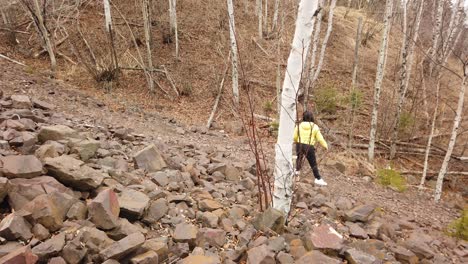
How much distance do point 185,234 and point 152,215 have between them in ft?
1.51

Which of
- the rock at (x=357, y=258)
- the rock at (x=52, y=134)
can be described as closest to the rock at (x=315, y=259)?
the rock at (x=357, y=258)

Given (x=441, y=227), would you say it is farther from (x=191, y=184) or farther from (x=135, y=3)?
(x=135, y=3)

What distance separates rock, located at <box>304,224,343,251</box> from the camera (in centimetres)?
313

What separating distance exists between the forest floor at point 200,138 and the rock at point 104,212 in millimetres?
3564

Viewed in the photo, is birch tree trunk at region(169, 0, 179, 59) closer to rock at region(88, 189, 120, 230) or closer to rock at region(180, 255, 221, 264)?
rock at region(88, 189, 120, 230)

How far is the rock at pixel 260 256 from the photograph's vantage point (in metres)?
2.78

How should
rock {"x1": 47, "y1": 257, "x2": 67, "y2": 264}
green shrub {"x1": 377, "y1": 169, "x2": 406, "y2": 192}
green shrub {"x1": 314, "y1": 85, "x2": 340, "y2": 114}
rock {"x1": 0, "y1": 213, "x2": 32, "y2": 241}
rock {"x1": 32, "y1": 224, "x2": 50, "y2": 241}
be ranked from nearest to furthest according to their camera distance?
rock {"x1": 47, "y1": 257, "x2": 67, "y2": 264} < rock {"x1": 0, "y1": 213, "x2": 32, "y2": 241} < rock {"x1": 32, "y1": 224, "x2": 50, "y2": 241} < green shrub {"x1": 377, "y1": 169, "x2": 406, "y2": 192} < green shrub {"x1": 314, "y1": 85, "x2": 340, "y2": 114}

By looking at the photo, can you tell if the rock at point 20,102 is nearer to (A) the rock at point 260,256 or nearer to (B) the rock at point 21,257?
(B) the rock at point 21,257

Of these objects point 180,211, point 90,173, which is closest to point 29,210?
point 90,173

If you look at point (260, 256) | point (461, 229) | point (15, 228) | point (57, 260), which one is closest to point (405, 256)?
point (260, 256)

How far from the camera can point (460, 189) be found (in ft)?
30.7

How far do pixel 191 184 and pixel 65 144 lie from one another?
162 centimetres

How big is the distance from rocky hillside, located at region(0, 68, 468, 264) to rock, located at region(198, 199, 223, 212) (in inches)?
0.4

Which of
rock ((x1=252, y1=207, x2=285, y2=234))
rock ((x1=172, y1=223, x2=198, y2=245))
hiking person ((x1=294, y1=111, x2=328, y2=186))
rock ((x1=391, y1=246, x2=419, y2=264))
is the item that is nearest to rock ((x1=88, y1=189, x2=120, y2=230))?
rock ((x1=172, y1=223, x2=198, y2=245))
